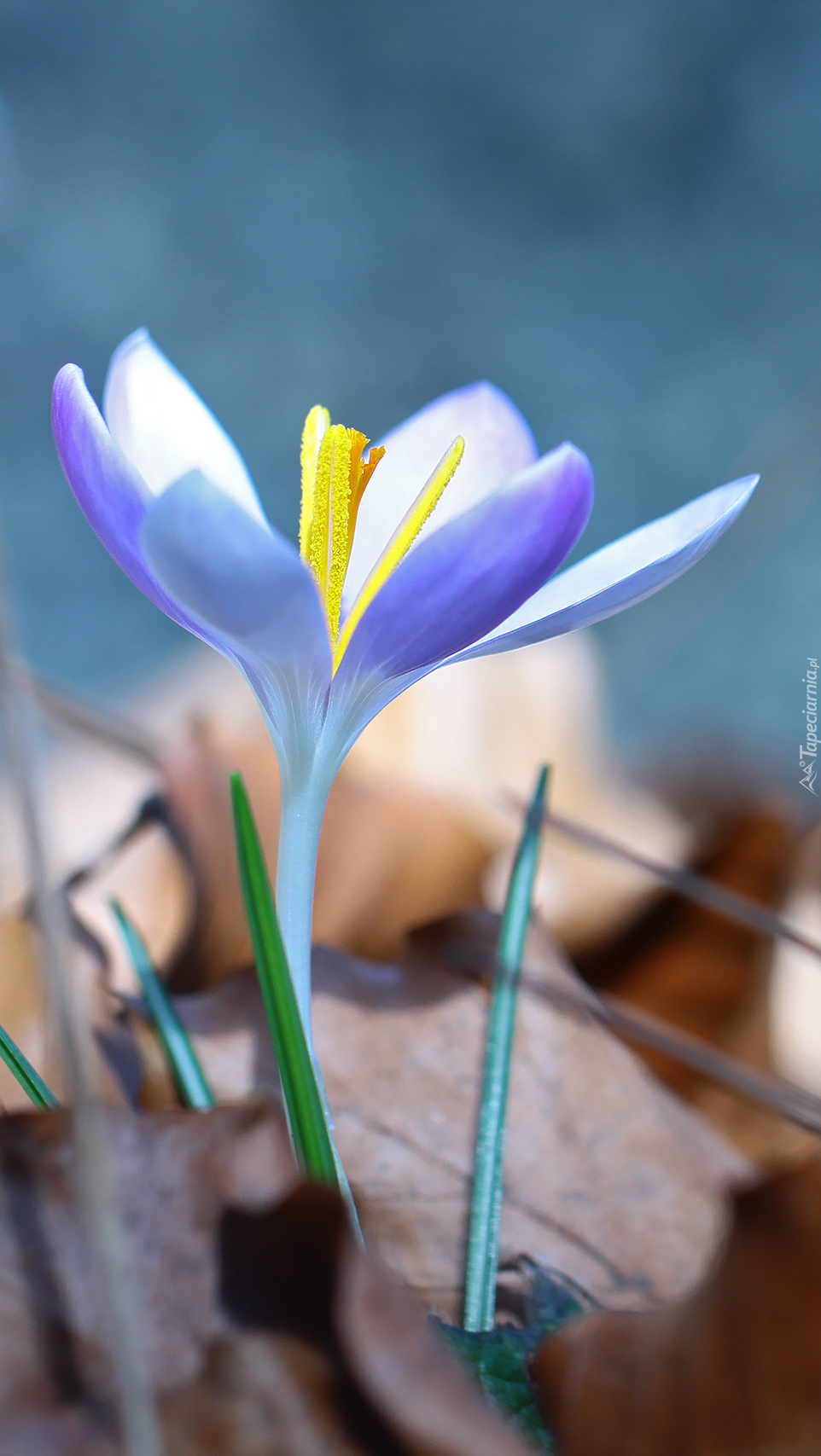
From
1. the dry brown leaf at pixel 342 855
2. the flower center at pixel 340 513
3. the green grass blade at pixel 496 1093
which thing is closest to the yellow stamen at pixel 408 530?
the flower center at pixel 340 513

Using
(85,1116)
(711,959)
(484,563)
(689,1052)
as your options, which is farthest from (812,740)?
(85,1116)

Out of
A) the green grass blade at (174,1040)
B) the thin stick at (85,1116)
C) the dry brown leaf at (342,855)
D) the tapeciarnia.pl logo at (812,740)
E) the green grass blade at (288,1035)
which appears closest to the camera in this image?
the thin stick at (85,1116)

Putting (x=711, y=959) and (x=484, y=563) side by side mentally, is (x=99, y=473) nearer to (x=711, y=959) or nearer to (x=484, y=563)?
(x=484, y=563)

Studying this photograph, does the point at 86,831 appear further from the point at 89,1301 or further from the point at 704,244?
the point at 704,244

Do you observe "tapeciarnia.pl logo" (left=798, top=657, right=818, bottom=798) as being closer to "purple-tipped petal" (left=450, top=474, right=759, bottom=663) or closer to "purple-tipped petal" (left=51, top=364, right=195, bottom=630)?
"purple-tipped petal" (left=450, top=474, right=759, bottom=663)

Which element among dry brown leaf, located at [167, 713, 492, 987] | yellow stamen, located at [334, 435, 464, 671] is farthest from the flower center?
dry brown leaf, located at [167, 713, 492, 987]

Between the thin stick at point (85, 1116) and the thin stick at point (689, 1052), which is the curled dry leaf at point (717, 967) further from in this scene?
the thin stick at point (85, 1116)
